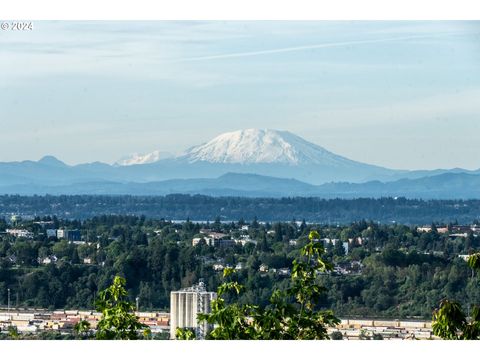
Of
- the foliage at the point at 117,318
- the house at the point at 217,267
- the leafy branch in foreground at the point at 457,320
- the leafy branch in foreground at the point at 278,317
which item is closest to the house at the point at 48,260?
the house at the point at 217,267

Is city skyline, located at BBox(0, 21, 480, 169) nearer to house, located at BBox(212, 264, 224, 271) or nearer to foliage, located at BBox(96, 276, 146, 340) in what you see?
house, located at BBox(212, 264, 224, 271)

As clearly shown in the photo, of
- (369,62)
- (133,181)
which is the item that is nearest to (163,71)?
(369,62)

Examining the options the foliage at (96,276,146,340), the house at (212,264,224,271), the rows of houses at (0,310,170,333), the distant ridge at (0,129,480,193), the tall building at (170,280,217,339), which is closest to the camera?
the foliage at (96,276,146,340)

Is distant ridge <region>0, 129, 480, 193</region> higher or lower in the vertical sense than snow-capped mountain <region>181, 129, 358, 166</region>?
Answer: lower

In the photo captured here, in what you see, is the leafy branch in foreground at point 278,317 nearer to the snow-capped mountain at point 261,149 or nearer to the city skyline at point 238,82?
the city skyline at point 238,82

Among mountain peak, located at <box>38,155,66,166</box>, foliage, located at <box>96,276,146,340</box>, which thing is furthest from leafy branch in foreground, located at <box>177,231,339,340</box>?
mountain peak, located at <box>38,155,66,166</box>

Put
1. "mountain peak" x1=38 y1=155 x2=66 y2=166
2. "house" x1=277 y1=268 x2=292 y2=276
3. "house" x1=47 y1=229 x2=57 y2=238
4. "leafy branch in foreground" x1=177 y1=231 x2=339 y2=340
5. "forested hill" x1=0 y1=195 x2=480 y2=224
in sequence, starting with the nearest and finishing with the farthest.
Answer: "leafy branch in foreground" x1=177 y1=231 x2=339 y2=340 < "house" x1=277 y1=268 x2=292 y2=276 < "mountain peak" x1=38 y1=155 x2=66 y2=166 < "house" x1=47 y1=229 x2=57 y2=238 < "forested hill" x1=0 y1=195 x2=480 y2=224
